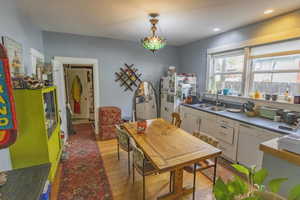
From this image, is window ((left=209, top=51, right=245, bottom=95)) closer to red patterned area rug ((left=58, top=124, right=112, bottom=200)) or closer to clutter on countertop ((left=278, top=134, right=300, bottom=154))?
clutter on countertop ((left=278, top=134, right=300, bottom=154))

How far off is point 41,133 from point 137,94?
2.91 meters

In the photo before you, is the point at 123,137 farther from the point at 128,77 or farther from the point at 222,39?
the point at 222,39

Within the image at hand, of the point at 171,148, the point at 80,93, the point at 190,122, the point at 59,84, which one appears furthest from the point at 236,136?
the point at 80,93

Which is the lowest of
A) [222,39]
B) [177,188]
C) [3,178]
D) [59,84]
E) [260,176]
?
[177,188]

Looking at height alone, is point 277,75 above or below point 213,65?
below

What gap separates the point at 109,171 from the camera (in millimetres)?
2492

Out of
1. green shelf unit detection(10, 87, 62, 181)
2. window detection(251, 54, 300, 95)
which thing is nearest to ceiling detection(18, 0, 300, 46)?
window detection(251, 54, 300, 95)

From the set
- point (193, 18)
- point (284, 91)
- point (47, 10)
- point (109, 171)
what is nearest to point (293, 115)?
point (284, 91)

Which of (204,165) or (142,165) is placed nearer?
(142,165)

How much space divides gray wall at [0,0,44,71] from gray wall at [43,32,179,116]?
52 centimetres

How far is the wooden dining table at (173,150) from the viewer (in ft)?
Answer: 4.99

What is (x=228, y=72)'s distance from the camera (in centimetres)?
347

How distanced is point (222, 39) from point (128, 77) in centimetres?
251

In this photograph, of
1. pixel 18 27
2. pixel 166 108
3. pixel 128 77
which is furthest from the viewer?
pixel 166 108
